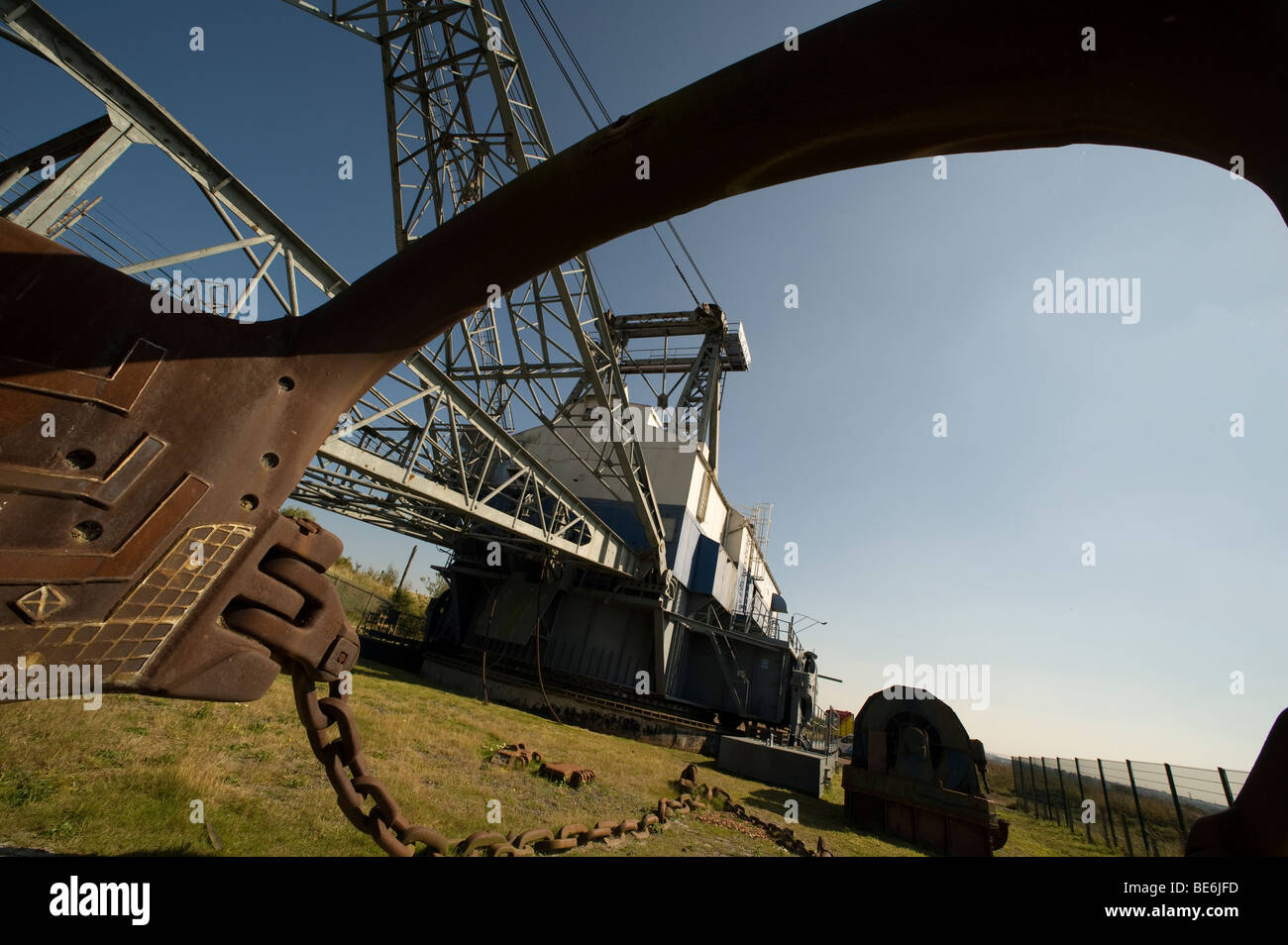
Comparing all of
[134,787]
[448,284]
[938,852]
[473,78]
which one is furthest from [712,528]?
[448,284]

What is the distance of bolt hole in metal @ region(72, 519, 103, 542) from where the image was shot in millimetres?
1264

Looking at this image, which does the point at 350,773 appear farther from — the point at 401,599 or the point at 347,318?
the point at 401,599

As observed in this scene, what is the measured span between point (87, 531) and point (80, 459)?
0.18 m

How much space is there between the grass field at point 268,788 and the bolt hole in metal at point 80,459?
3741 mm

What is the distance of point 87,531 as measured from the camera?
1.28 m

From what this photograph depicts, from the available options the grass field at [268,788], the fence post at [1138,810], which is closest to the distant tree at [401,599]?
the grass field at [268,788]

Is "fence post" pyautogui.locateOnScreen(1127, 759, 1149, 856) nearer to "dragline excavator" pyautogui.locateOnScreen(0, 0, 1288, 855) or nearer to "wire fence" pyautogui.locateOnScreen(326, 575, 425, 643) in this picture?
"dragline excavator" pyautogui.locateOnScreen(0, 0, 1288, 855)

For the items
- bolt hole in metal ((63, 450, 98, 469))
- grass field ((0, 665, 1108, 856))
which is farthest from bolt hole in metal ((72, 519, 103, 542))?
grass field ((0, 665, 1108, 856))

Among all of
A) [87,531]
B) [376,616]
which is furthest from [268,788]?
[376,616]

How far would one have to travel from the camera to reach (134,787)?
4.41m

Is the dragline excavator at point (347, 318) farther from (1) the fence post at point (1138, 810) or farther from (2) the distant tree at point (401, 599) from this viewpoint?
(2) the distant tree at point (401, 599)

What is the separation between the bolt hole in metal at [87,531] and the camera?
4.15 ft
